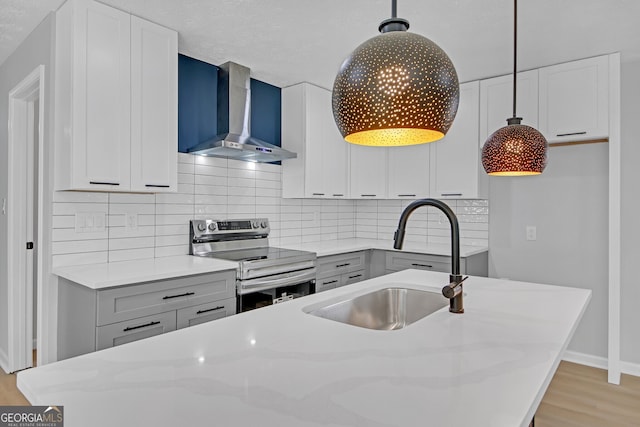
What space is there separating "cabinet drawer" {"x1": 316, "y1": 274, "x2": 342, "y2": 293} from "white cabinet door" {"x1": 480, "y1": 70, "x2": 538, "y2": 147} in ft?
5.71

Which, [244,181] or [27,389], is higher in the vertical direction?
[244,181]

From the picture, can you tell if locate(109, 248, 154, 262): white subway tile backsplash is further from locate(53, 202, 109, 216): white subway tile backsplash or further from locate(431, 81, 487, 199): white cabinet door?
locate(431, 81, 487, 199): white cabinet door

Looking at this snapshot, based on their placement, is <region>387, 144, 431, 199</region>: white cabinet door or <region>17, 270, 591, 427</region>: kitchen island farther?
<region>387, 144, 431, 199</region>: white cabinet door

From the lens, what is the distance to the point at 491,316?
4.74 ft

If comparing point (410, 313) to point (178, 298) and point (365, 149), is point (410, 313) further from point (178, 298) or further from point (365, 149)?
point (365, 149)

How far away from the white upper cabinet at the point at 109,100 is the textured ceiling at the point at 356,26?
15 centimetres

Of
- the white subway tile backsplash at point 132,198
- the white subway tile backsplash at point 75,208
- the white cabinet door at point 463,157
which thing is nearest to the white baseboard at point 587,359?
the white cabinet door at point 463,157

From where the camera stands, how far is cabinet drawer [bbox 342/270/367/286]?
11.8 ft

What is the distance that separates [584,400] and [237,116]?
3182mm

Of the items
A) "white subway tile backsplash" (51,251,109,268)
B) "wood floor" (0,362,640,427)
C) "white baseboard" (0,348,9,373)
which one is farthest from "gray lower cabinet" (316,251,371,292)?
"white baseboard" (0,348,9,373)

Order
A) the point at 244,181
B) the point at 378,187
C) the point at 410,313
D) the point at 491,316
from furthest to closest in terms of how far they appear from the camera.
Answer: the point at 378,187 → the point at 244,181 → the point at 410,313 → the point at 491,316

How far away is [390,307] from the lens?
1.91 m

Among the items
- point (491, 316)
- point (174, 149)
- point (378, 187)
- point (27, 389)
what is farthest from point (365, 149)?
point (27, 389)

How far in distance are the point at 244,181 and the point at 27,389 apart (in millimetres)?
2648
